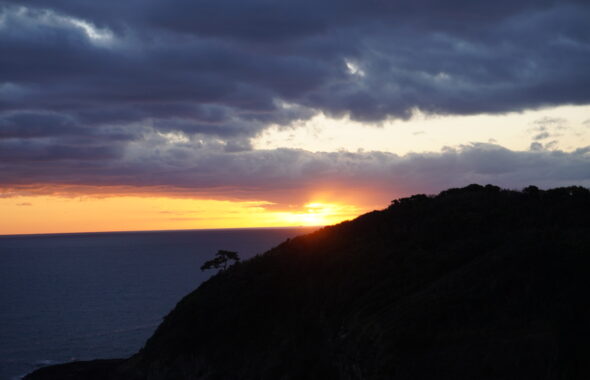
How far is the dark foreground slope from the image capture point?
21734 mm

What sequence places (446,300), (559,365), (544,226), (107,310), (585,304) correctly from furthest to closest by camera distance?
(107,310), (544,226), (446,300), (585,304), (559,365)

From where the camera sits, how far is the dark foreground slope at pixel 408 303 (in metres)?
21.7

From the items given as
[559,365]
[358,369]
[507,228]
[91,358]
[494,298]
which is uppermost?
[507,228]

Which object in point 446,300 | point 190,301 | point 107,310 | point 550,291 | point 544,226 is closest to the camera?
point 550,291

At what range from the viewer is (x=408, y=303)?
1099 inches

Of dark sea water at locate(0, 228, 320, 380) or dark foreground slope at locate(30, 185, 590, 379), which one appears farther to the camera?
dark sea water at locate(0, 228, 320, 380)

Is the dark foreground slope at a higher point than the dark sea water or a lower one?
higher

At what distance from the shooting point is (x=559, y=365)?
19109 mm

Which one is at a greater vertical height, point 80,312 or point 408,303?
point 408,303

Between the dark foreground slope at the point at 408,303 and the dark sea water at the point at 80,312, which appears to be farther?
the dark sea water at the point at 80,312

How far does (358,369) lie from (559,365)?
9862 mm

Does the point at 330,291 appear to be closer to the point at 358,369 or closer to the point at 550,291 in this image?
the point at 358,369

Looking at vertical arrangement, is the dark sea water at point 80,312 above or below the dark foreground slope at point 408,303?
below

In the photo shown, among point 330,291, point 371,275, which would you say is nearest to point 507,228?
point 371,275
